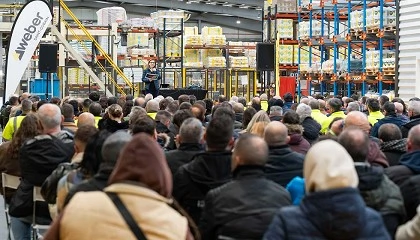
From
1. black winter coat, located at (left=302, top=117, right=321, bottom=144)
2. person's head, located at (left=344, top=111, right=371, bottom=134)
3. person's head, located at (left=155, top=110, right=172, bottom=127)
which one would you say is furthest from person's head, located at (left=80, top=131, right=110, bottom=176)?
black winter coat, located at (left=302, top=117, right=321, bottom=144)

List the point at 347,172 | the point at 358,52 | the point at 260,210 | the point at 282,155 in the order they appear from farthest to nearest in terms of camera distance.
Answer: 1. the point at 358,52
2. the point at 282,155
3. the point at 260,210
4. the point at 347,172

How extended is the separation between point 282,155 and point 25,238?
3015mm

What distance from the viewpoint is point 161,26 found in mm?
32875

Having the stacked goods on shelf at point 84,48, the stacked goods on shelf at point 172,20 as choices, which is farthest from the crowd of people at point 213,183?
the stacked goods on shelf at point 84,48

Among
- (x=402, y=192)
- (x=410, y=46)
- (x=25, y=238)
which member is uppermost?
(x=410, y=46)

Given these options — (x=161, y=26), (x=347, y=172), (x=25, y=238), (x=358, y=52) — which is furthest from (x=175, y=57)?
(x=347, y=172)

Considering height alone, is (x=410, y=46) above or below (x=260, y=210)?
above

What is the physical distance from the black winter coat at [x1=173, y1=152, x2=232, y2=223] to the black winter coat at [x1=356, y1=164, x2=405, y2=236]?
1.18 m

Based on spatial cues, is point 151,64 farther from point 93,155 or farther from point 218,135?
point 93,155

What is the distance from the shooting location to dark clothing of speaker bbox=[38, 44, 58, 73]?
2439 centimetres

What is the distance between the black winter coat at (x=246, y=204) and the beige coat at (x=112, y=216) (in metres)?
1.31

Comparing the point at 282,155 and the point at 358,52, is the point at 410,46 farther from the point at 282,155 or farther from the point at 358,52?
the point at 282,155

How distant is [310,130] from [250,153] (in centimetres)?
617

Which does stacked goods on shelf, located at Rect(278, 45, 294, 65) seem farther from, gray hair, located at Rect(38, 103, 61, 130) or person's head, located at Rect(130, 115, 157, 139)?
person's head, located at Rect(130, 115, 157, 139)
